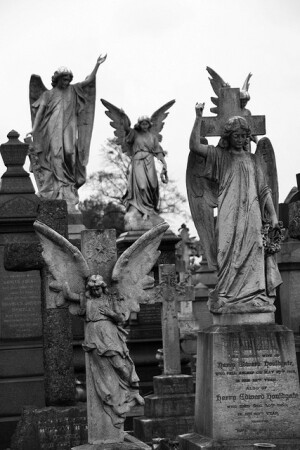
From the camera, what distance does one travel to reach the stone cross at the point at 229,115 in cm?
1088

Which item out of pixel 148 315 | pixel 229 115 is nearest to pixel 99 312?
pixel 229 115

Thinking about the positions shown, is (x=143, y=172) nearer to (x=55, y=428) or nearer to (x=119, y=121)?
(x=119, y=121)

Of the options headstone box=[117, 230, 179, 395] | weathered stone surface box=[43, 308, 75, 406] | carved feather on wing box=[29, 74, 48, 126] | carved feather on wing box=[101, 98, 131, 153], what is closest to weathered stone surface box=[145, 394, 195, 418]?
weathered stone surface box=[43, 308, 75, 406]

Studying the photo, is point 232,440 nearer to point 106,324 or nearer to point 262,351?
point 262,351

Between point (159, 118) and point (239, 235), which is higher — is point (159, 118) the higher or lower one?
the higher one

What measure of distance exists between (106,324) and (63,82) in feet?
28.9

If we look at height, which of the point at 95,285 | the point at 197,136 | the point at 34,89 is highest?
the point at 34,89

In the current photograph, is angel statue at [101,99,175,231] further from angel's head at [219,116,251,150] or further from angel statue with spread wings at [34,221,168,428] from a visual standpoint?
angel statue with spread wings at [34,221,168,428]

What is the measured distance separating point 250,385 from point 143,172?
996 centimetres

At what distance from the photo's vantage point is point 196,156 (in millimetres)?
10938

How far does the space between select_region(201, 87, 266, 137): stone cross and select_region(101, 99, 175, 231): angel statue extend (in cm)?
875

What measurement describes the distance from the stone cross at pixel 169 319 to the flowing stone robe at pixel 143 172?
4.24 meters

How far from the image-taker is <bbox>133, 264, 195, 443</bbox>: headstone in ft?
46.3

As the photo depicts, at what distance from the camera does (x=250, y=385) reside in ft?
33.5
